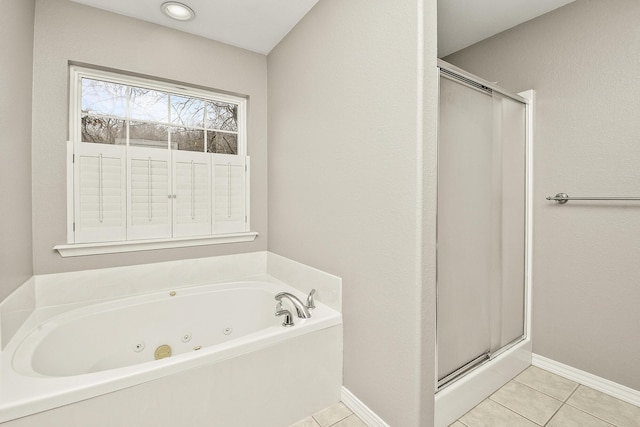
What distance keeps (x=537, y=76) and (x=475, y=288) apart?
5.10 ft

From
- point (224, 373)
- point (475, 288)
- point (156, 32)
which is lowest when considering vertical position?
point (224, 373)

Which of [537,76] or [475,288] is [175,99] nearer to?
[475,288]

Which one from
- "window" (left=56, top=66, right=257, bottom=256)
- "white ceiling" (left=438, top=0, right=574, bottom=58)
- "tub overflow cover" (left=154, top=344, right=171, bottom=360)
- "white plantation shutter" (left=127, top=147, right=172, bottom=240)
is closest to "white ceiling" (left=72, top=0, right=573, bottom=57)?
"white ceiling" (left=438, top=0, right=574, bottom=58)

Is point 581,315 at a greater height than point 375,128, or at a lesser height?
lesser

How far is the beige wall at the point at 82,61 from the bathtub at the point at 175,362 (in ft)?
1.07

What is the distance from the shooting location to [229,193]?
2.46m

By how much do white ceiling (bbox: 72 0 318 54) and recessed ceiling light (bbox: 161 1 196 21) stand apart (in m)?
0.03

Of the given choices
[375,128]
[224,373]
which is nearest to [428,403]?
[224,373]

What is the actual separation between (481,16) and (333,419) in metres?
2.74

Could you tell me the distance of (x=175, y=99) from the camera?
2297 mm

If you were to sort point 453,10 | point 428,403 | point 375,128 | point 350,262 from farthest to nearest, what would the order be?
point 453,10 < point 350,262 < point 375,128 < point 428,403

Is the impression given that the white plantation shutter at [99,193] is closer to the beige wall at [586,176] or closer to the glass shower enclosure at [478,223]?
the glass shower enclosure at [478,223]

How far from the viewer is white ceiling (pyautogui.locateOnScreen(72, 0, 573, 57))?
6.32 ft

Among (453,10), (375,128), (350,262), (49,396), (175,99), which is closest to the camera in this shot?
(49,396)
